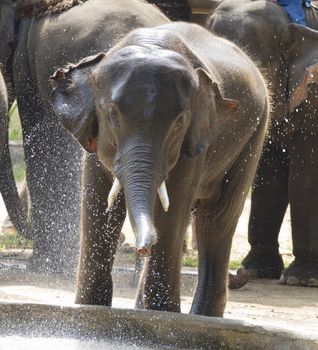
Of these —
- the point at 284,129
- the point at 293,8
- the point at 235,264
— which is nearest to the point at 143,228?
the point at 284,129

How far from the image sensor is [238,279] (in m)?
8.65

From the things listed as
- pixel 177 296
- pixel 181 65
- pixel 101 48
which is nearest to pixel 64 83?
pixel 181 65

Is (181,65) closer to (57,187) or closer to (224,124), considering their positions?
(224,124)

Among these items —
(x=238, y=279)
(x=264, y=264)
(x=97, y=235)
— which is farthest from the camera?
(x=264, y=264)

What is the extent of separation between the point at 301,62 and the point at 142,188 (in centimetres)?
428

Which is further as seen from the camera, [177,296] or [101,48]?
[101,48]

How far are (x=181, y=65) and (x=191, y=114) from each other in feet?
0.65

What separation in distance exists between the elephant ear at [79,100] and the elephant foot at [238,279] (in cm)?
300

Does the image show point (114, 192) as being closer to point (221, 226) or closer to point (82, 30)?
point (221, 226)

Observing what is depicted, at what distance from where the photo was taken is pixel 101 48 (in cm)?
893

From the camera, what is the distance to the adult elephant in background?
9.27m

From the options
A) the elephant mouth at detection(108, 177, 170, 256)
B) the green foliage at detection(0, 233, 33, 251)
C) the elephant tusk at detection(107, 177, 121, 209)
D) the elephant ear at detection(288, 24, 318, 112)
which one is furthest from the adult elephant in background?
the elephant mouth at detection(108, 177, 170, 256)

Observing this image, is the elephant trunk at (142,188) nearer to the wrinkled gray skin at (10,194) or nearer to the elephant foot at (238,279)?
the elephant foot at (238,279)

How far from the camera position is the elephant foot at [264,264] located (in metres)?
9.76
